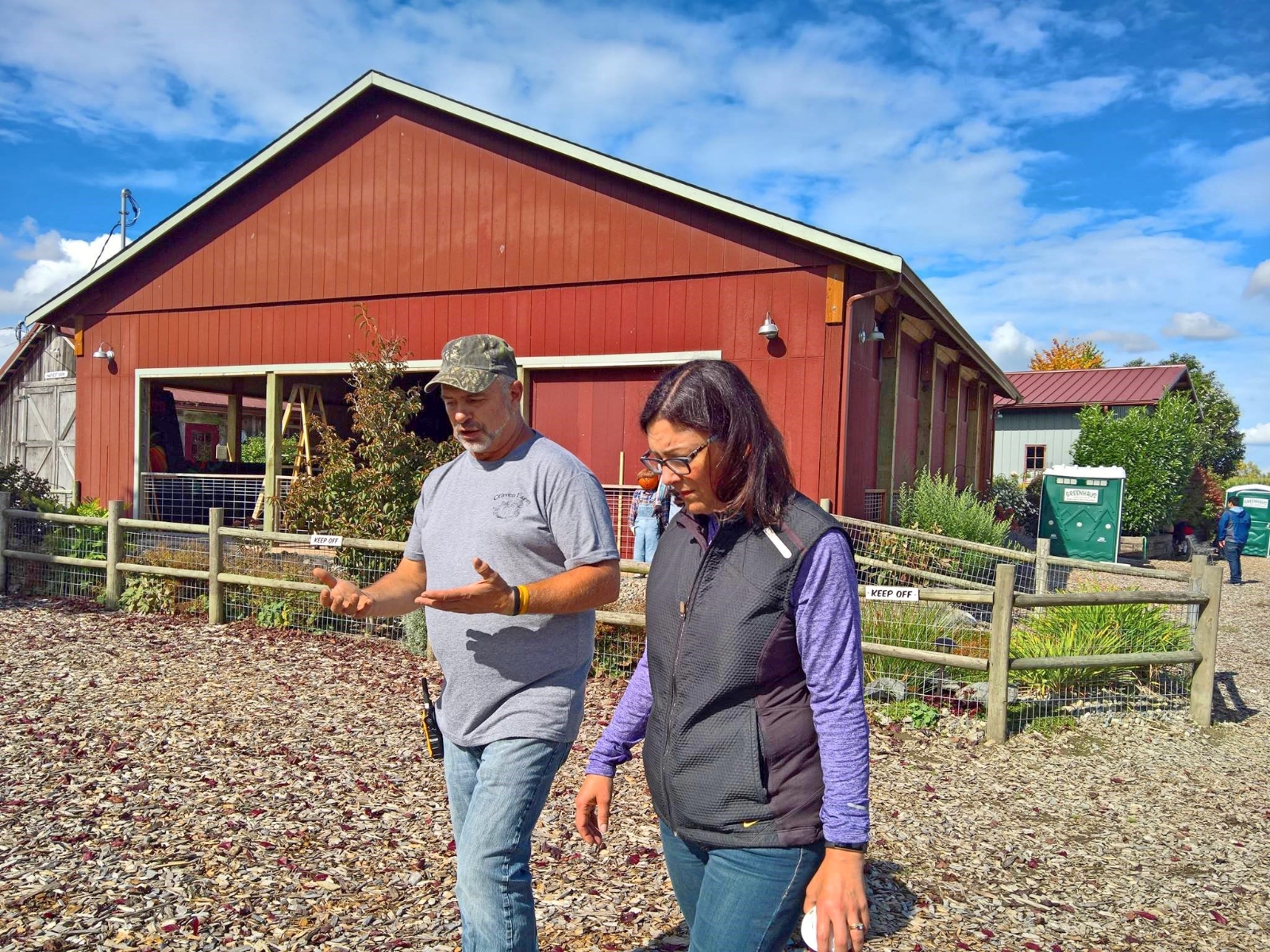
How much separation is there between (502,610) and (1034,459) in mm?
30927

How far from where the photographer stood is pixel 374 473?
838 centimetres

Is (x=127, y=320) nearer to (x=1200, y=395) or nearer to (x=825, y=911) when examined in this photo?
(x=825, y=911)

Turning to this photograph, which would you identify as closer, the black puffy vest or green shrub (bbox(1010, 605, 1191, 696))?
the black puffy vest

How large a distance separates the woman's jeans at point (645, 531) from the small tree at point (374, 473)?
2.71 metres

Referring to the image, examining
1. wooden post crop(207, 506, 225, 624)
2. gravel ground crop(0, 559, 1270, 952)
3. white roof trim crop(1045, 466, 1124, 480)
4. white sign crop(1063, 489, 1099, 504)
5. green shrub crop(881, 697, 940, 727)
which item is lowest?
gravel ground crop(0, 559, 1270, 952)

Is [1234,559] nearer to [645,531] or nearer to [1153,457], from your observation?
[1153,457]

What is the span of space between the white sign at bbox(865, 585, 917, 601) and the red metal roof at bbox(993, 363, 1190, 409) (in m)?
23.4

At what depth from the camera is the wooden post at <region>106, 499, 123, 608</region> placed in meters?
9.15

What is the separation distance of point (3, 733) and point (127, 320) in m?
11.9

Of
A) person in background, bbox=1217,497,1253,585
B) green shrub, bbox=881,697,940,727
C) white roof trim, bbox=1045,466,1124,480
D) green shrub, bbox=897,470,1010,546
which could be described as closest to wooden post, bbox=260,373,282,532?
green shrub, bbox=897,470,1010,546

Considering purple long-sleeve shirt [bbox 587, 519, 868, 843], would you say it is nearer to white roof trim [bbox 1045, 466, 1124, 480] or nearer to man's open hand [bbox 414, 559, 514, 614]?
man's open hand [bbox 414, 559, 514, 614]

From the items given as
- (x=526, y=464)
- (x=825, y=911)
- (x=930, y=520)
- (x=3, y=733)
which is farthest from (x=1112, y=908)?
(x=930, y=520)

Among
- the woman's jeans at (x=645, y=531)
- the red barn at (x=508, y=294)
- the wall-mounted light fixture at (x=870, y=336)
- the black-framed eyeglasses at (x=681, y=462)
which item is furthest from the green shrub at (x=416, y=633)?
the wall-mounted light fixture at (x=870, y=336)

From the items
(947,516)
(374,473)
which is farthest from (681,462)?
(947,516)
